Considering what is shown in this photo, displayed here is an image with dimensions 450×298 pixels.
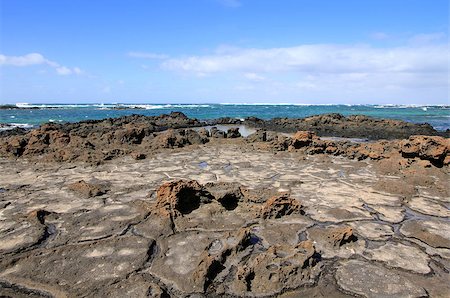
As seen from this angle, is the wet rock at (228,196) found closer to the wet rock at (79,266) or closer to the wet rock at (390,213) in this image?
the wet rock at (79,266)

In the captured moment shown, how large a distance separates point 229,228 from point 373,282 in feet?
6.34

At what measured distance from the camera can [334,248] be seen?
404 cm

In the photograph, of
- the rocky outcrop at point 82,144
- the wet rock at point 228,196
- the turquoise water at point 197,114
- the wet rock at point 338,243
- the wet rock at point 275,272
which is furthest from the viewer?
the turquoise water at point 197,114

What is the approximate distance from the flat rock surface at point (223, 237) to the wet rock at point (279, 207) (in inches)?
0.6

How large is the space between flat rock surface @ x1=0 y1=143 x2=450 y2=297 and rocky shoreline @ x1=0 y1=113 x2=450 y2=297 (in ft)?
0.05

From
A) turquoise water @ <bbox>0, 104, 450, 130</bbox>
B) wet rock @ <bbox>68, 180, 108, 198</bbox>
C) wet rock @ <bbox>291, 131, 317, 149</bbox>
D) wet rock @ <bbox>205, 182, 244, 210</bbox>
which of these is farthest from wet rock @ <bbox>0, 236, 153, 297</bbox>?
turquoise water @ <bbox>0, 104, 450, 130</bbox>

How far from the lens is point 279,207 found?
5039mm

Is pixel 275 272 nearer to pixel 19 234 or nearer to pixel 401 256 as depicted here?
pixel 401 256

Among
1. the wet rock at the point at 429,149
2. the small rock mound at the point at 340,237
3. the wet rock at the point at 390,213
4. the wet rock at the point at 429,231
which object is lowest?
the wet rock at the point at 429,231

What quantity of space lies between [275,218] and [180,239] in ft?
4.94

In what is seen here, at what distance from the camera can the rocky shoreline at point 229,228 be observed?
10.8 feet

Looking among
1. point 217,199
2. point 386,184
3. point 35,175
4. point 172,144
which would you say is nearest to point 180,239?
point 217,199

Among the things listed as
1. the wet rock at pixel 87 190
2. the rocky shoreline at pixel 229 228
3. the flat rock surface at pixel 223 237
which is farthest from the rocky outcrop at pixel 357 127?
the wet rock at pixel 87 190

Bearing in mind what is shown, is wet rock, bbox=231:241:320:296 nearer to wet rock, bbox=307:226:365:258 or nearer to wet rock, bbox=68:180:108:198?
wet rock, bbox=307:226:365:258
